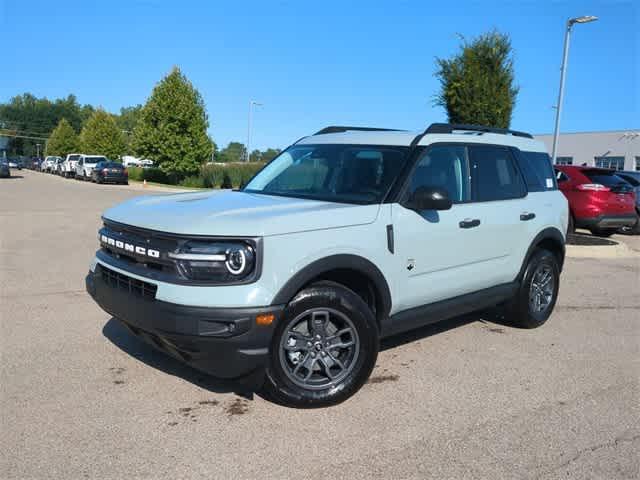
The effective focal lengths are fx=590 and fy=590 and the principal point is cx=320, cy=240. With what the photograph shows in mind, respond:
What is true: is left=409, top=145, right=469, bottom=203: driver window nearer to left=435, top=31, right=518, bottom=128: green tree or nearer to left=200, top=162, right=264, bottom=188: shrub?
left=435, top=31, right=518, bottom=128: green tree

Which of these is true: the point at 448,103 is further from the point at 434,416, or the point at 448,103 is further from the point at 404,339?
the point at 434,416

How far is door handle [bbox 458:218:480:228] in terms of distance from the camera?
4.93 meters

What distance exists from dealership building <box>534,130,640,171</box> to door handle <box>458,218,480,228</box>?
4497 centimetres

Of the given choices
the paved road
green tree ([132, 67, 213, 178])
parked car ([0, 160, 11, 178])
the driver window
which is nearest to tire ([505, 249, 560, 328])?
the paved road

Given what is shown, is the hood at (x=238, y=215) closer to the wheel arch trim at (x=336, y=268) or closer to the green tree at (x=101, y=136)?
the wheel arch trim at (x=336, y=268)

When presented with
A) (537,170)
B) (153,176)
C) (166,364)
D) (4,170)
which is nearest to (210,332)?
(166,364)

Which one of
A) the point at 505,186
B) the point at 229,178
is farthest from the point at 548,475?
the point at 229,178

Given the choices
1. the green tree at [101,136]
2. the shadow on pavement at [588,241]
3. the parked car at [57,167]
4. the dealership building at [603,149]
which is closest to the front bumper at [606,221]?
the shadow on pavement at [588,241]

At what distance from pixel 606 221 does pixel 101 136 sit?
57472 mm

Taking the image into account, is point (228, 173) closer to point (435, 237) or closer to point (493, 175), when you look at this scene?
point (493, 175)

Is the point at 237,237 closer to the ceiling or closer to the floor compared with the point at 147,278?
closer to the ceiling

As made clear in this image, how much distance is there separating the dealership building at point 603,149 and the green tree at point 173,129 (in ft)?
88.7

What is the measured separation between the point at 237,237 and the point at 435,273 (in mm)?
1870

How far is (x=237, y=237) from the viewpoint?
11.6 feet
